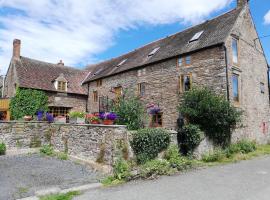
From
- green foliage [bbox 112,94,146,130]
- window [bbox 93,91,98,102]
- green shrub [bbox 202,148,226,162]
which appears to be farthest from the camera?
window [bbox 93,91,98,102]

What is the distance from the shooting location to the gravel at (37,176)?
6.51m

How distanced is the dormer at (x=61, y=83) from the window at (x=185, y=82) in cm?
1188

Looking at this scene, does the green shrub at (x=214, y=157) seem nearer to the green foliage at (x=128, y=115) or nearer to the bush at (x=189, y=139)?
the bush at (x=189, y=139)

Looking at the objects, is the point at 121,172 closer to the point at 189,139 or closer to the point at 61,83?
the point at 189,139

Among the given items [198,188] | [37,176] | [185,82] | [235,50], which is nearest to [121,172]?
[198,188]

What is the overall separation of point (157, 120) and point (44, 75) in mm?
12346

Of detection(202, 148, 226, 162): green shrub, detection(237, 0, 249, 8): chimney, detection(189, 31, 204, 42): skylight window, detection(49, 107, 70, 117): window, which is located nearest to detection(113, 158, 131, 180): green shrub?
detection(202, 148, 226, 162): green shrub

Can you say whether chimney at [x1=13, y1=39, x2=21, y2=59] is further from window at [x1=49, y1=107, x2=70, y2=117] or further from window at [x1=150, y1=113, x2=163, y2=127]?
window at [x1=150, y1=113, x2=163, y2=127]

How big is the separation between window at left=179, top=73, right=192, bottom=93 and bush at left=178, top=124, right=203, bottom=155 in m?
4.12

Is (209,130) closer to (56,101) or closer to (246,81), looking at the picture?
(246,81)

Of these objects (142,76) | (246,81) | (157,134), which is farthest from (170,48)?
(157,134)

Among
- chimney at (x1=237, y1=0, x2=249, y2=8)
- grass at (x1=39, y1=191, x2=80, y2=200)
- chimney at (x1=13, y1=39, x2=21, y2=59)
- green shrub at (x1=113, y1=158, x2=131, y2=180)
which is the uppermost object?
chimney at (x1=237, y1=0, x2=249, y2=8)

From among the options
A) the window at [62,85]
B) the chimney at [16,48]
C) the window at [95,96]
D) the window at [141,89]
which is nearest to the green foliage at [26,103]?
the window at [62,85]

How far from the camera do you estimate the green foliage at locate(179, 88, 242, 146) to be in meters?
12.5
